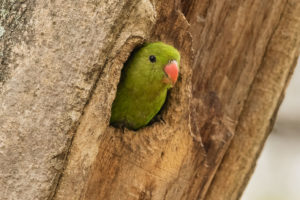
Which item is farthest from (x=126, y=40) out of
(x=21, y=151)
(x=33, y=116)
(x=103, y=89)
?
(x=21, y=151)

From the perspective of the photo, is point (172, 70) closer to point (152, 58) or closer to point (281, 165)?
point (152, 58)

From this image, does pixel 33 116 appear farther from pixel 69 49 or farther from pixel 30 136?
pixel 69 49

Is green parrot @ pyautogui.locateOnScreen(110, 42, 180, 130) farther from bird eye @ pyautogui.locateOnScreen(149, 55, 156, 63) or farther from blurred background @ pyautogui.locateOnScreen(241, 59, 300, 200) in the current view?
blurred background @ pyautogui.locateOnScreen(241, 59, 300, 200)

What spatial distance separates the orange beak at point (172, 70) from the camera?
263cm

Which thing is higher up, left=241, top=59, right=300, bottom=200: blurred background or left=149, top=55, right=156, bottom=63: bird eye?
left=149, top=55, right=156, bottom=63: bird eye

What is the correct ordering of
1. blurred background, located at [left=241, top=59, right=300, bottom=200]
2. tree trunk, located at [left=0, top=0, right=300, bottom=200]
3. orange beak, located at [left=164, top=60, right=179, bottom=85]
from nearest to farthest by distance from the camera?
tree trunk, located at [left=0, top=0, right=300, bottom=200]
orange beak, located at [left=164, top=60, right=179, bottom=85]
blurred background, located at [left=241, top=59, right=300, bottom=200]

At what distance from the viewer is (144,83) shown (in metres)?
2.81

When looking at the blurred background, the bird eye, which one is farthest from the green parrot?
the blurred background

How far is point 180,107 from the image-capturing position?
271cm

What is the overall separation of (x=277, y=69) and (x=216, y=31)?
1.81 ft

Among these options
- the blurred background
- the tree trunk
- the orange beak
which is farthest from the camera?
the blurred background

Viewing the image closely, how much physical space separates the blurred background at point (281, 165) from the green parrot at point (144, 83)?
4116mm

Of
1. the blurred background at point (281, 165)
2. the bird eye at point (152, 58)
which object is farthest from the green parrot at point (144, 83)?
the blurred background at point (281, 165)

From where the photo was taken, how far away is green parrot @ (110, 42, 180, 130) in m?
2.65
